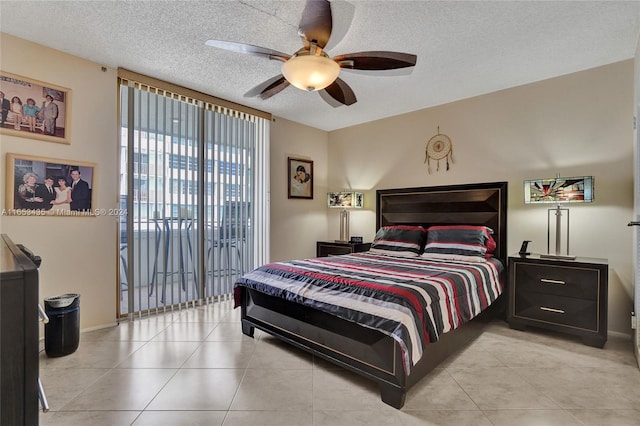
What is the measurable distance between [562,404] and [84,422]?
286cm

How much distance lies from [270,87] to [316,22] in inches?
34.0

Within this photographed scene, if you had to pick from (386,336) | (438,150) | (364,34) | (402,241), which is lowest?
(386,336)

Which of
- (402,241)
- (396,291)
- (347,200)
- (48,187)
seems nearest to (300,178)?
(347,200)

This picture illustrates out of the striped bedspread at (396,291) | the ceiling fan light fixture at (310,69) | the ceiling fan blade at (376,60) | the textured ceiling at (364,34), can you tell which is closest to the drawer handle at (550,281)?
the striped bedspread at (396,291)

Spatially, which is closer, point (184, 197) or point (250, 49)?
point (250, 49)

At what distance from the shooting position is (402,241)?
13.1 ft

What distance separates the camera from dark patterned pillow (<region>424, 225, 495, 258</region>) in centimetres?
346

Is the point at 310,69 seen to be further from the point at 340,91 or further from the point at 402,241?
the point at 402,241

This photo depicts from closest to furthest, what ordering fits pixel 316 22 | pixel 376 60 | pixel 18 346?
pixel 18 346, pixel 316 22, pixel 376 60

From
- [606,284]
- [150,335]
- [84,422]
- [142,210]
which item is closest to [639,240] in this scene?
[606,284]

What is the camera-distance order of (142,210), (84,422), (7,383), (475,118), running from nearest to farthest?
(7,383) < (84,422) < (142,210) < (475,118)

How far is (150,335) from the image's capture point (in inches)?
119

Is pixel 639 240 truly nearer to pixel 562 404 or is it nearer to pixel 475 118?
pixel 562 404

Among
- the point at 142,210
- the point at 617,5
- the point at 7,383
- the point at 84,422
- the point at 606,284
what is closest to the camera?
the point at 7,383
